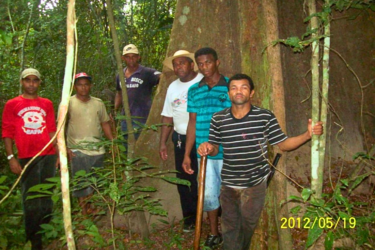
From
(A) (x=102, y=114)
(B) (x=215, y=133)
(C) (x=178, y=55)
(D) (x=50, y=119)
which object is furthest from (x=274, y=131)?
(D) (x=50, y=119)

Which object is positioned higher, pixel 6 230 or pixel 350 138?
pixel 350 138

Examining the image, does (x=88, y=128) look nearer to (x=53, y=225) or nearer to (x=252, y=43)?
(x=53, y=225)

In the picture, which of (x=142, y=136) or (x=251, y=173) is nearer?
(x=251, y=173)

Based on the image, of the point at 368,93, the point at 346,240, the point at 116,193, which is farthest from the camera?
the point at 368,93

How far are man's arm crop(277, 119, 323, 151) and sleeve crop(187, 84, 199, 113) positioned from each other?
112 centimetres

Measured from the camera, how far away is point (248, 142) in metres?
3.52

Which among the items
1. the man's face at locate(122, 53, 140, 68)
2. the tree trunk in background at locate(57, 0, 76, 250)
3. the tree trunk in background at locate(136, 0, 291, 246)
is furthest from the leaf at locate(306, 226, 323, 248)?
the man's face at locate(122, 53, 140, 68)

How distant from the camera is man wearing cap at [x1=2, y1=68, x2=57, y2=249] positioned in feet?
15.4

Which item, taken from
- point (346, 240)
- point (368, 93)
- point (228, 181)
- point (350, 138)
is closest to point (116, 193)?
point (228, 181)

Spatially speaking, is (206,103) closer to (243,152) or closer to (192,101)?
(192,101)

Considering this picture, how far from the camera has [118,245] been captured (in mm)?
4297

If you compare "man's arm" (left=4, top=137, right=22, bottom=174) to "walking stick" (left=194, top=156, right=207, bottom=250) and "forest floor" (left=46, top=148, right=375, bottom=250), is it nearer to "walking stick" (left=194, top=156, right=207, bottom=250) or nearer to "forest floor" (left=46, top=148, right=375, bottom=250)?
"forest floor" (left=46, top=148, right=375, bottom=250)

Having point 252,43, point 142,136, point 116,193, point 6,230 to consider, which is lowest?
point 6,230

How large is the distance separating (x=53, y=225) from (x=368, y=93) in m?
4.71
